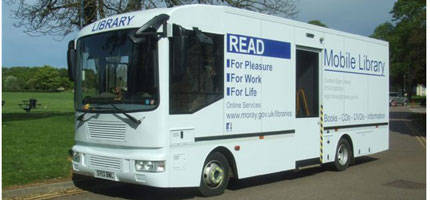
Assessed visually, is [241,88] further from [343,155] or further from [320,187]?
[343,155]

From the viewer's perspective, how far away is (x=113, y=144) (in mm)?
7492

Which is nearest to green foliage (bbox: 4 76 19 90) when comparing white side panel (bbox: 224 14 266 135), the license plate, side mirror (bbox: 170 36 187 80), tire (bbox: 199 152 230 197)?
the license plate

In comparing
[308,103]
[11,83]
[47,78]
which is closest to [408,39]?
[308,103]

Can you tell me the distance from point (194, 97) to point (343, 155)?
203 inches

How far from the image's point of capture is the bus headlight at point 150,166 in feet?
23.0

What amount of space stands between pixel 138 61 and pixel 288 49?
339 centimetres

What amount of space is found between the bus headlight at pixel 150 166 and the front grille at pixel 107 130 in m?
0.51

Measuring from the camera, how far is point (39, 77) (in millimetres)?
127375

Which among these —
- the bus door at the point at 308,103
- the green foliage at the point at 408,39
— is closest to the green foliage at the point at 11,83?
the green foliage at the point at 408,39

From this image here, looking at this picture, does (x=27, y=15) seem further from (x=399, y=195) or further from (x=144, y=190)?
(x=399, y=195)

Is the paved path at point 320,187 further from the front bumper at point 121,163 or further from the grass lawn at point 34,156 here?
the grass lawn at point 34,156

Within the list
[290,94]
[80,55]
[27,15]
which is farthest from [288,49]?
[27,15]

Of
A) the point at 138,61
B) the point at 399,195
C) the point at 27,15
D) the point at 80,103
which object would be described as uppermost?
the point at 27,15

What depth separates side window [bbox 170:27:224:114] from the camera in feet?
23.6
